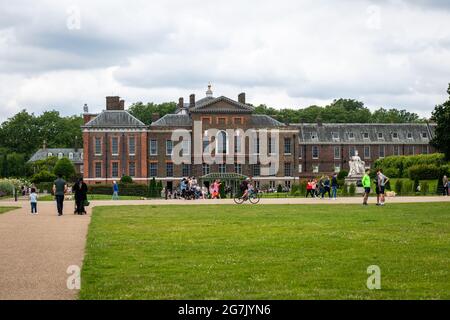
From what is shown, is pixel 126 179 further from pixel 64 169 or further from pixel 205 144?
pixel 64 169

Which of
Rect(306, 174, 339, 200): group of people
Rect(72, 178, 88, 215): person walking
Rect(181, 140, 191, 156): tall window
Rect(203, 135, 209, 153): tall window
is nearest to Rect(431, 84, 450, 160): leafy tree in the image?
Rect(306, 174, 339, 200): group of people

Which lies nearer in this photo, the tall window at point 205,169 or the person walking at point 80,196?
the person walking at point 80,196

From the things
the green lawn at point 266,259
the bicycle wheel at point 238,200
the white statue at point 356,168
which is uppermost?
the white statue at point 356,168

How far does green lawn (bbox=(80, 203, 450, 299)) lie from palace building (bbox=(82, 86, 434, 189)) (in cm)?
6168

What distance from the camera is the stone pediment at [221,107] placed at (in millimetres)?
85062

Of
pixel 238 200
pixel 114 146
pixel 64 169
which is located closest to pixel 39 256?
pixel 238 200

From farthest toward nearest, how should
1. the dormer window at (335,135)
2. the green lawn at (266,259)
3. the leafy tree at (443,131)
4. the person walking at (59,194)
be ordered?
the dormer window at (335,135)
the leafy tree at (443,131)
the person walking at (59,194)
the green lawn at (266,259)

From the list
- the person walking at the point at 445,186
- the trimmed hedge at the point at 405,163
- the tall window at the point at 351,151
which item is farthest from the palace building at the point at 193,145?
the person walking at the point at 445,186

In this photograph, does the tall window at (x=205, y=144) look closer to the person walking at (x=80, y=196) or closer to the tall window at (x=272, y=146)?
the tall window at (x=272, y=146)

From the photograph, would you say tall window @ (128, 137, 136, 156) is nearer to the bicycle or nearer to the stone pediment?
the stone pediment
